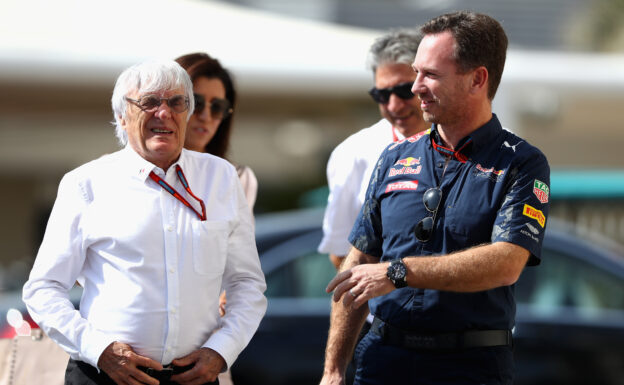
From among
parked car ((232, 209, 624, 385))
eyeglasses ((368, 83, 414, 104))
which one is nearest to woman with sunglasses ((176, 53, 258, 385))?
eyeglasses ((368, 83, 414, 104))

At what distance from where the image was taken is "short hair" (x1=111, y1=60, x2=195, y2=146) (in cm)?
289

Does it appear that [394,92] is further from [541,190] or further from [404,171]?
[541,190]

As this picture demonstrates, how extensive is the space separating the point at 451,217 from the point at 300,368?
3131 mm

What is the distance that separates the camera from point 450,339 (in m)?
2.85

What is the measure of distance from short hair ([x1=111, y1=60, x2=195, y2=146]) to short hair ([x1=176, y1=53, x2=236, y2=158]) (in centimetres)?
70

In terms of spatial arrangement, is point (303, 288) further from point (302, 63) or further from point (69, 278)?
point (302, 63)

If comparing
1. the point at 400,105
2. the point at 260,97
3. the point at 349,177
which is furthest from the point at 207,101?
the point at 260,97

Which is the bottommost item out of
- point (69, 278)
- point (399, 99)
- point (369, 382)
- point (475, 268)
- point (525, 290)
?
point (525, 290)

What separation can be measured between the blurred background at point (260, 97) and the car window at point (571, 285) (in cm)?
476

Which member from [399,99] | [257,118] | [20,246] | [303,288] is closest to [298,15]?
[257,118]

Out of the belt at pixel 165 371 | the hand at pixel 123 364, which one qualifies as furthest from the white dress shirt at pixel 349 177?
the hand at pixel 123 364

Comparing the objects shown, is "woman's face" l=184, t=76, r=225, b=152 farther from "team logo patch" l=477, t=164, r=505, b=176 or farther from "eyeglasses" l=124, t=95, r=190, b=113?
"team logo patch" l=477, t=164, r=505, b=176

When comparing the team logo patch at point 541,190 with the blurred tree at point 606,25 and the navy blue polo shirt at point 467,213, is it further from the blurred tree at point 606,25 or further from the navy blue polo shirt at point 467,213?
the blurred tree at point 606,25

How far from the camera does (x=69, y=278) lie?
2.85 metres
